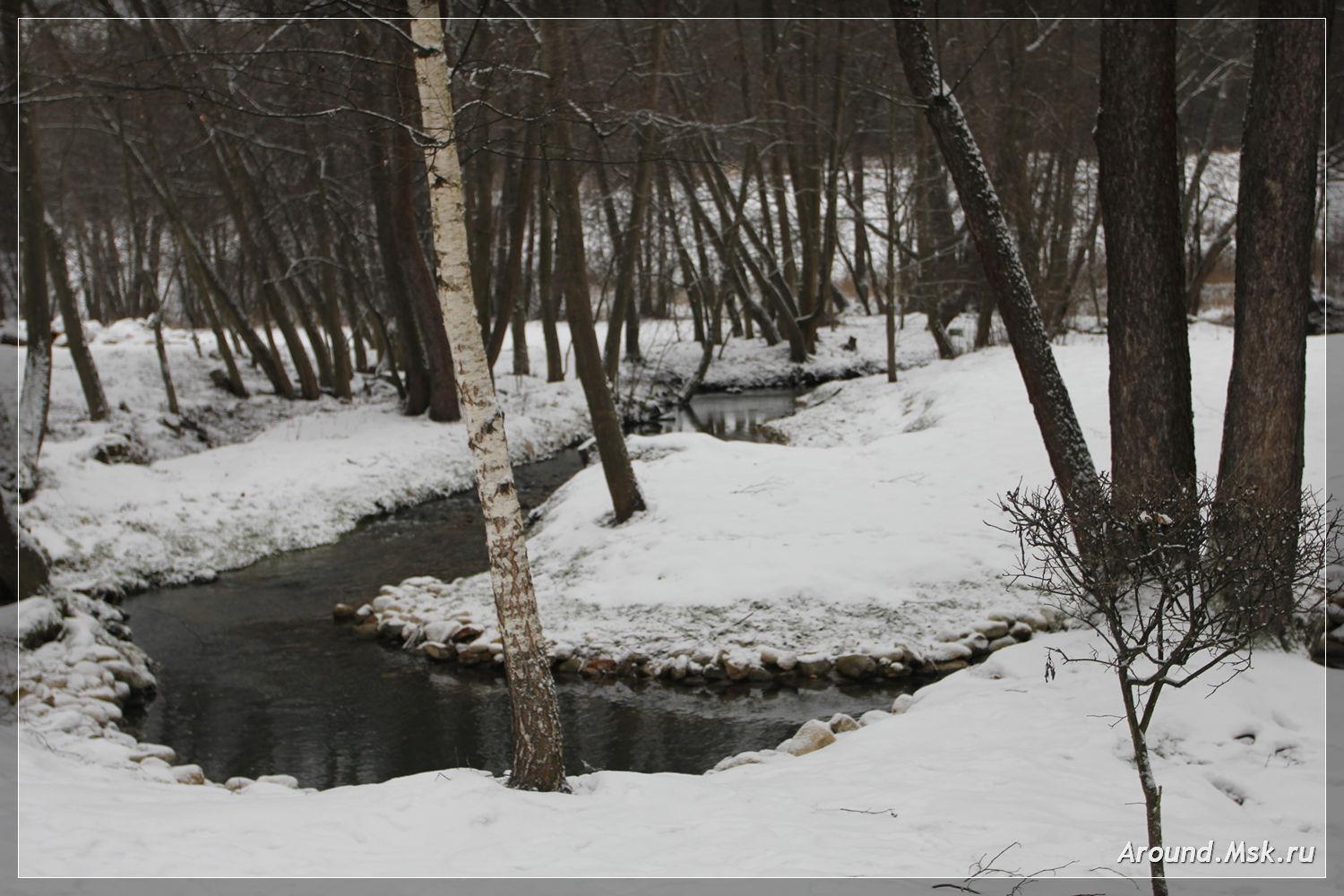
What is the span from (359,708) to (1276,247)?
6.90 m

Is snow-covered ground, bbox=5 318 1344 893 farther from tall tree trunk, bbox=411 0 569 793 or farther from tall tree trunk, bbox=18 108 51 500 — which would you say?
tall tree trunk, bbox=18 108 51 500

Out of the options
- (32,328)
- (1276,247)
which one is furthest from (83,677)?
(1276,247)

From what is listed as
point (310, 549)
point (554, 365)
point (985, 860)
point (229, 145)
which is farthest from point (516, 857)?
point (554, 365)

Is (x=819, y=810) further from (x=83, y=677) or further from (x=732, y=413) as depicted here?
(x=732, y=413)

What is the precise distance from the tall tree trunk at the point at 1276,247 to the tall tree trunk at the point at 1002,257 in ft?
4.59

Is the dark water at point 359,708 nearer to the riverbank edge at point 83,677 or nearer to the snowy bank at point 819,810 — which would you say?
the riverbank edge at point 83,677

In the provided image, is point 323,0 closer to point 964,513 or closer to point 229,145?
point 964,513

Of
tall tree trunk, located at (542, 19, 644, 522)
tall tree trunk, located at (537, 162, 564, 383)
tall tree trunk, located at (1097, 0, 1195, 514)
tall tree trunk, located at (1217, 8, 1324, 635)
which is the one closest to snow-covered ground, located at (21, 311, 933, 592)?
tall tree trunk, located at (537, 162, 564, 383)

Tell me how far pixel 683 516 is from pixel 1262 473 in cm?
567

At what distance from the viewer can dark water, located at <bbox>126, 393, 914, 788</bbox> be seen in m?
6.21

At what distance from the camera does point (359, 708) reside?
7.13m

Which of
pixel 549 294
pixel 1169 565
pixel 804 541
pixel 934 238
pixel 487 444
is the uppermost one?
pixel 934 238

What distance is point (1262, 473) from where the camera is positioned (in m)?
5.36

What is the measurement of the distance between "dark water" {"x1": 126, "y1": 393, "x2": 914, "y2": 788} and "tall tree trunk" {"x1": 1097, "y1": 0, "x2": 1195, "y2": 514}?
2.65m
